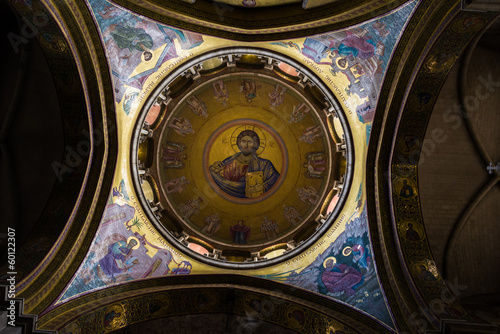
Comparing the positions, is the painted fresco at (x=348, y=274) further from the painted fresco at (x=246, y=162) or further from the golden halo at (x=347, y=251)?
the painted fresco at (x=246, y=162)

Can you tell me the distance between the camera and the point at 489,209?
448 inches

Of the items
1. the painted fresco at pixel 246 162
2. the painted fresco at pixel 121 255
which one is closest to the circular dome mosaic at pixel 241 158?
A: the painted fresco at pixel 246 162

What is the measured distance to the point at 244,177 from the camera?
14555 mm

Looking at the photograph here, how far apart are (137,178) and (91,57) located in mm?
3988

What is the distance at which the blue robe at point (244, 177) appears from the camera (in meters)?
14.5

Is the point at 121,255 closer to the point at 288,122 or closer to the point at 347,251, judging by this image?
the point at 347,251

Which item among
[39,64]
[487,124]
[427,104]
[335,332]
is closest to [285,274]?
[335,332]

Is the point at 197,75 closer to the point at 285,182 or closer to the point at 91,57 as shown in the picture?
the point at 91,57

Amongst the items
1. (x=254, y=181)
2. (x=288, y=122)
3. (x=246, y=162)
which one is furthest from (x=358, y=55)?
(x=254, y=181)

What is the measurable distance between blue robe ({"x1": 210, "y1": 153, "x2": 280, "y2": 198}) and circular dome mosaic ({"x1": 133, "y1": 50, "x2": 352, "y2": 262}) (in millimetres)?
41

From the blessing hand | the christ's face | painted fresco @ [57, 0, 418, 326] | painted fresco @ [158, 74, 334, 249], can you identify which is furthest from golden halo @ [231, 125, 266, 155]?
painted fresco @ [57, 0, 418, 326]

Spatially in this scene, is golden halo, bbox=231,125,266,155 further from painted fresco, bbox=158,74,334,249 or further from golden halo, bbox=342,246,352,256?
golden halo, bbox=342,246,352,256

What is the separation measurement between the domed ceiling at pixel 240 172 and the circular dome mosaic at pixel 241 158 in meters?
0.05

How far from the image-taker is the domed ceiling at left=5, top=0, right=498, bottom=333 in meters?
9.66
